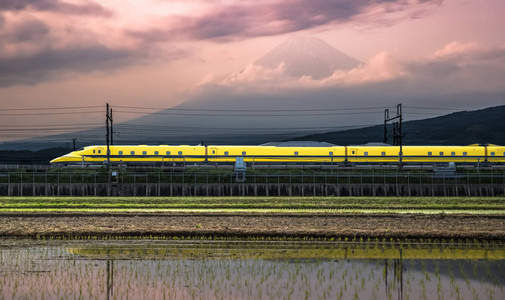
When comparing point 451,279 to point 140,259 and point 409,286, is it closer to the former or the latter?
point 409,286

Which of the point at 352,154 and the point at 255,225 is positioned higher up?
the point at 352,154

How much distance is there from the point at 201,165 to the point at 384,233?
5749cm

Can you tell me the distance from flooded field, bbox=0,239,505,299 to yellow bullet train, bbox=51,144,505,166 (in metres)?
58.3

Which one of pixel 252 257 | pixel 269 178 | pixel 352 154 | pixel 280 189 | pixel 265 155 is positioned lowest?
pixel 280 189

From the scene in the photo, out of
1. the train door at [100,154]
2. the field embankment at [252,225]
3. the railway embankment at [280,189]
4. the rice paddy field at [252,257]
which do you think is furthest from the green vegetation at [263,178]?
the rice paddy field at [252,257]

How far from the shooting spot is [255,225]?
1336 inches

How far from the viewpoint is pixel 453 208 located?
5194 centimetres

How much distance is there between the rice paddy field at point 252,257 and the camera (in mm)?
18703

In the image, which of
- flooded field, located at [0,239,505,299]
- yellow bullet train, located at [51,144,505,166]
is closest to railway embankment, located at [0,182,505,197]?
yellow bullet train, located at [51,144,505,166]

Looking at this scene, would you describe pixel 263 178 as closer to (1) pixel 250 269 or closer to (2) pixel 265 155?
(2) pixel 265 155

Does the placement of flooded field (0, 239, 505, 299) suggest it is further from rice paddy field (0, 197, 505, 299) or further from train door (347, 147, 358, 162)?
train door (347, 147, 358, 162)

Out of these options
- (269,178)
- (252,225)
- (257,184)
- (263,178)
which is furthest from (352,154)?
(252,225)

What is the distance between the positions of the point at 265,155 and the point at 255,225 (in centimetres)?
5429

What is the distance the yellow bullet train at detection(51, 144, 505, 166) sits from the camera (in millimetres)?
86938
